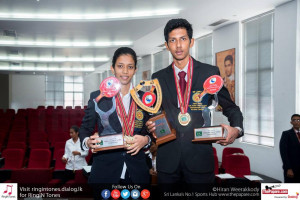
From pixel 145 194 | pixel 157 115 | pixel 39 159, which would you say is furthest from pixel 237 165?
pixel 39 159

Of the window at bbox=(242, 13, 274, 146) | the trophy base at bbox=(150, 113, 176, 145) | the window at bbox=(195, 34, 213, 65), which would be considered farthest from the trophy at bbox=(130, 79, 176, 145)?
the window at bbox=(195, 34, 213, 65)

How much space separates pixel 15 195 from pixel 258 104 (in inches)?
255

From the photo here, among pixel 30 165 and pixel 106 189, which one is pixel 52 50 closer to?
pixel 30 165

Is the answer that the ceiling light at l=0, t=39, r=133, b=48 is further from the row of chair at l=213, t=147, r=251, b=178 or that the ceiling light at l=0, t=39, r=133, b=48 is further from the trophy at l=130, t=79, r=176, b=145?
the trophy at l=130, t=79, r=176, b=145

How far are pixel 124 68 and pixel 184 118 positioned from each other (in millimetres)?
508

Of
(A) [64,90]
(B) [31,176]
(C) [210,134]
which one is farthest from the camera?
(A) [64,90]

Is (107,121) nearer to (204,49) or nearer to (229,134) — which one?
(229,134)

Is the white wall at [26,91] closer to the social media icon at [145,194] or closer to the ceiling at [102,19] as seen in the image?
the ceiling at [102,19]

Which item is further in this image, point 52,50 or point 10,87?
point 10,87

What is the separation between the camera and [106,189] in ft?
5.12

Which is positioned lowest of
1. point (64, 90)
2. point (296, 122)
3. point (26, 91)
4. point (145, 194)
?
point (145, 194)

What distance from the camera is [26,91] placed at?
20328mm

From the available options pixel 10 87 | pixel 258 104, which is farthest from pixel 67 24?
pixel 10 87

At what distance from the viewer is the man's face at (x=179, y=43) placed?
142 cm
